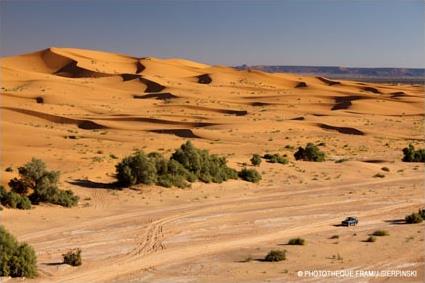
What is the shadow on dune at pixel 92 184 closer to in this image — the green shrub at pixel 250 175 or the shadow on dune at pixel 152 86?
the green shrub at pixel 250 175

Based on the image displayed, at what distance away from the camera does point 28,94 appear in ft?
223

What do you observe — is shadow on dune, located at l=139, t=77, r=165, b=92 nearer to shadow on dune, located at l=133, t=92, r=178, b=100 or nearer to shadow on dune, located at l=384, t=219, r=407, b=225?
shadow on dune, located at l=133, t=92, r=178, b=100

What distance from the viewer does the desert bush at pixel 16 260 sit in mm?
15016

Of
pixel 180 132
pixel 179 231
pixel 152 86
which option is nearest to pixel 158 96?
pixel 152 86

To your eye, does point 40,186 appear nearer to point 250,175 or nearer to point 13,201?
point 13,201

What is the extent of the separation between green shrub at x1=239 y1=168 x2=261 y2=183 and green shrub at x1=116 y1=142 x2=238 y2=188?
314mm

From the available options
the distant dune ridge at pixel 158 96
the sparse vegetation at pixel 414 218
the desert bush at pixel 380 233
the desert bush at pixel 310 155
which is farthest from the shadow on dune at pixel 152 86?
the desert bush at pixel 380 233

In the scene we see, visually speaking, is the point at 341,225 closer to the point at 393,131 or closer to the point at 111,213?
the point at 111,213

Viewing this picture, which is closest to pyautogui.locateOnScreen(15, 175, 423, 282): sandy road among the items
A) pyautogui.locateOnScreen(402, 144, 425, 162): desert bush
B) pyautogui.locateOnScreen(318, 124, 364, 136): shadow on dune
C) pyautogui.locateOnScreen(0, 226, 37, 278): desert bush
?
pyautogui.locateOnScreen(0, 226, 37, 278): desert bush

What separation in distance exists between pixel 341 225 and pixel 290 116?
41828 millimetres

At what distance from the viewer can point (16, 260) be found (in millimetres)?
15047

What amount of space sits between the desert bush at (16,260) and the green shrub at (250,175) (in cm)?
1468

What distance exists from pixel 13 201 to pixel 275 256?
9465mm

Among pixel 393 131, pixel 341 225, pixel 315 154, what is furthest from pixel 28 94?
Result: pixel 341 225
